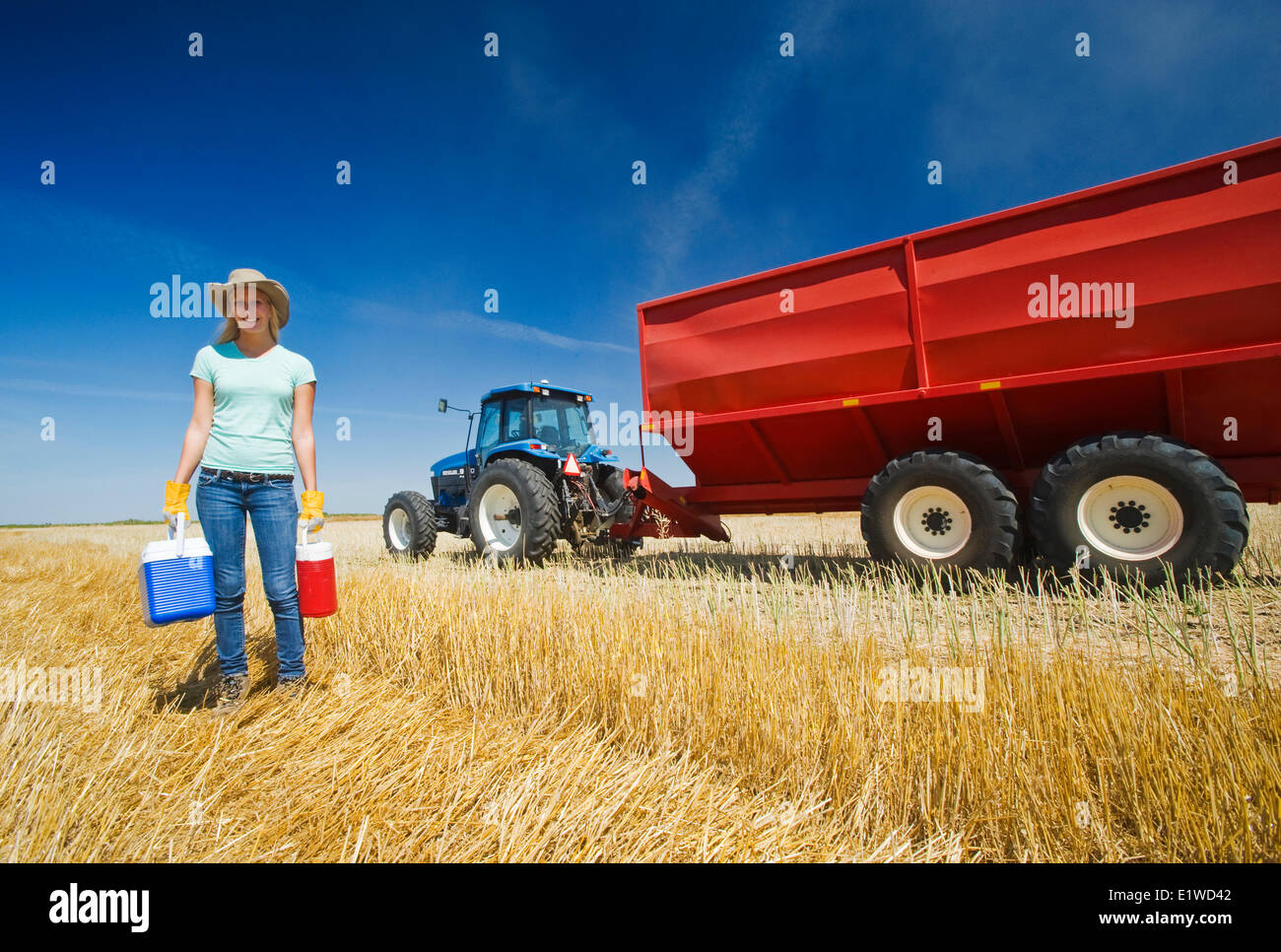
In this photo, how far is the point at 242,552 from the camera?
238 centimetres

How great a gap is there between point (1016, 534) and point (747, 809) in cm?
297

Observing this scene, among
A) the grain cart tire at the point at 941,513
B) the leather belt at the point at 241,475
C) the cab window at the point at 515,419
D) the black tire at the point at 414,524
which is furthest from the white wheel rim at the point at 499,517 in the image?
the leather belt at the point at 241,475

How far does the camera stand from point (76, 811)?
1.48 m

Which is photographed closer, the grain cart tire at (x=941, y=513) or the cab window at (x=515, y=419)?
the grain cart tire at (x=941, y=513)

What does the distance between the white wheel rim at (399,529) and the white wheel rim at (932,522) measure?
5812 millimetres

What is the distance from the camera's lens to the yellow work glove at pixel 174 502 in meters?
2.16

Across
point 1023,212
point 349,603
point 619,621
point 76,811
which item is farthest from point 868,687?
point 1023,212

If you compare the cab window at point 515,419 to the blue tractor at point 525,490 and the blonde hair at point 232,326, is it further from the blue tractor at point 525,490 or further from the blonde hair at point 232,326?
the blonde hair at point 232,326

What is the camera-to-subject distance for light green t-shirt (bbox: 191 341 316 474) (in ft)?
7.45

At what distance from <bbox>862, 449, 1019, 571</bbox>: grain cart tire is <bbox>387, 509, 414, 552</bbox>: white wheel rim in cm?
570

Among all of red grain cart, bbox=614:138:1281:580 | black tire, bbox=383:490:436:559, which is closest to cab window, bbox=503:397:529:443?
black tire, bbox=383:490:436:559
